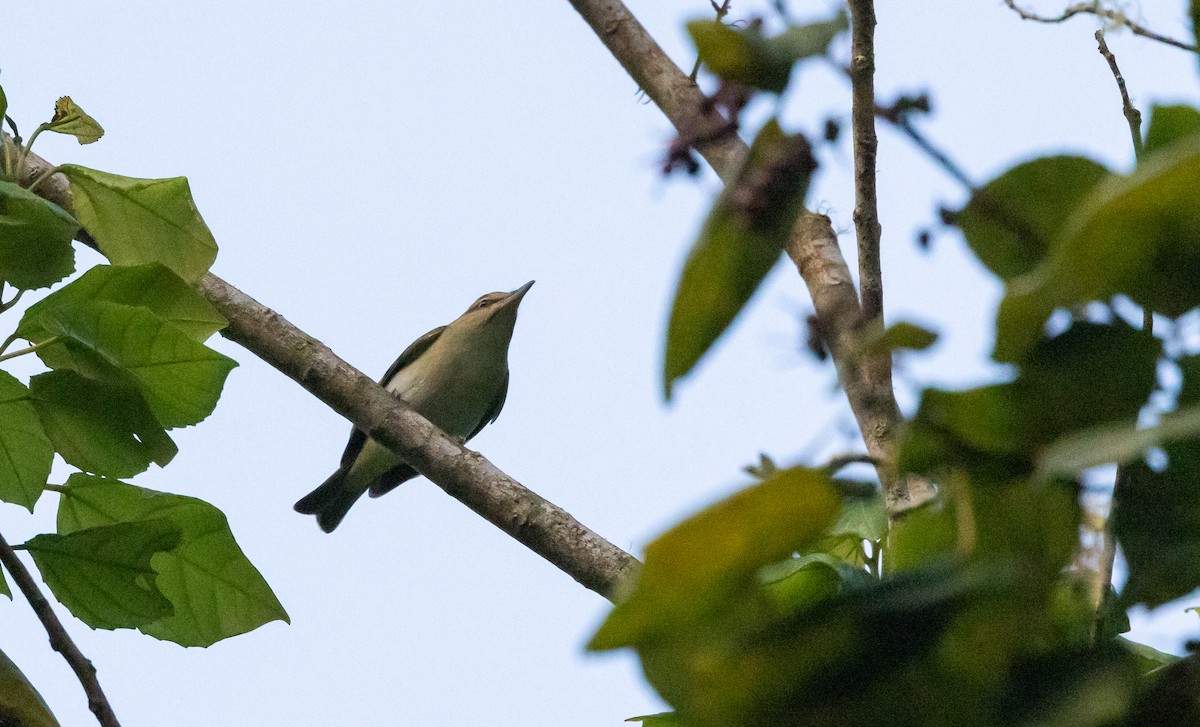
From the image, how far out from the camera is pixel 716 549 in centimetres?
53

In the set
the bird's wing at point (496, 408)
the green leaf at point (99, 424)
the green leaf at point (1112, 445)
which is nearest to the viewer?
the green leaf at point (1112, 445)

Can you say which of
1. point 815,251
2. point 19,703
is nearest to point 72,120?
point 19,703

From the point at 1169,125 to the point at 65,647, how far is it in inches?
78.5

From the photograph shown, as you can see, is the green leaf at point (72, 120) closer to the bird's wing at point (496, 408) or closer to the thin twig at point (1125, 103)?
the thin twig at point (1125, 103)

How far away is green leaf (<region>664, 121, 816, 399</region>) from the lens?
59 centimetres

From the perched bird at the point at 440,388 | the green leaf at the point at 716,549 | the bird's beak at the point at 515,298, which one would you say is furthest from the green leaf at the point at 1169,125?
the bird's beak at the point at 515,298

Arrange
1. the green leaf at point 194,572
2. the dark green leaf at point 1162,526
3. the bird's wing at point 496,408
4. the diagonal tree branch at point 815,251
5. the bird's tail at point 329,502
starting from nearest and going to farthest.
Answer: the dark green leaf at point 1162,526, the diagonal tree branch at point 815,251, the green leaf at point 194,572, the bird's tail at point 329,502, the bird's wing at point 496,408

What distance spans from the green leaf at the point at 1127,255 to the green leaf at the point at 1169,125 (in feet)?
0.29

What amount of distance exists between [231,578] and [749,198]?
5.79 ft

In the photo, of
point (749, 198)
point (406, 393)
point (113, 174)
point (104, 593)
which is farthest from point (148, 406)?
point (406, 393)

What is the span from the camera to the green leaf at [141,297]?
74.7 inches

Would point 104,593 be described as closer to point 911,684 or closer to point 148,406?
point 148,406

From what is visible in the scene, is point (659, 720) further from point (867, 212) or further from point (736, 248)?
point (736, 248)

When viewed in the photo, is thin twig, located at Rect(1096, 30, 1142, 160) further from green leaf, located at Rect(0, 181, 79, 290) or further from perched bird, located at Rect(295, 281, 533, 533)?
perched bird, located at Rect(295, 281, 533, 533)
